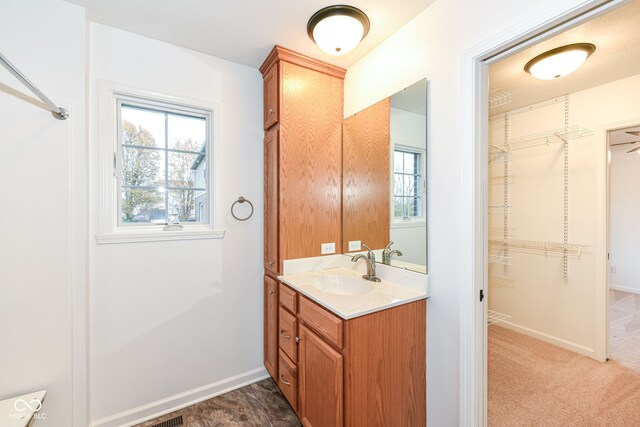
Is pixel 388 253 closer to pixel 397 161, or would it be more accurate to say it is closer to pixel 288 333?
pixel 397 161

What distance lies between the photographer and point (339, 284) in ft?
6.09

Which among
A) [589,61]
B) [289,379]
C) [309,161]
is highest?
[589,61]

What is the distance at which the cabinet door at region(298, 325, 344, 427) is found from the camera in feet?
4.09

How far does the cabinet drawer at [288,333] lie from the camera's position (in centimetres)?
166

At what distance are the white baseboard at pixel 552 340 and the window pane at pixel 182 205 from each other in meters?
3.51

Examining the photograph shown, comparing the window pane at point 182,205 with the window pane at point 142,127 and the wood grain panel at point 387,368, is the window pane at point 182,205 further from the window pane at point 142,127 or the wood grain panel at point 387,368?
the wood grain panel at point 387,368

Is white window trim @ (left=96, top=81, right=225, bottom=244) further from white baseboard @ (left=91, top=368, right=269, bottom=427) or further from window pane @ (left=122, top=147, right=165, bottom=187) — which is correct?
white baseboard @ (left=91, top=368, right=269, bottom=427)

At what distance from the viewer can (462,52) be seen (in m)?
1.31

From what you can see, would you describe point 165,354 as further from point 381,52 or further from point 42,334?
point 381,52

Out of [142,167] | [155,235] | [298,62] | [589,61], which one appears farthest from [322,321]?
[589,61]

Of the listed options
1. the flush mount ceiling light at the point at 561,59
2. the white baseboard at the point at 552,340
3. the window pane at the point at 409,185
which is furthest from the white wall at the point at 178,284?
the white baseboard at the point at 552,340

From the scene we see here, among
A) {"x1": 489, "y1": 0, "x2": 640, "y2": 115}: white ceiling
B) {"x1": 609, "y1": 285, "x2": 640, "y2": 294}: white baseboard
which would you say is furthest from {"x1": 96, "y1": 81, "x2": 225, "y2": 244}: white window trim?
{"x1": 609, "y1": 285, "x2": 640, "y2": 294}: white baseboard

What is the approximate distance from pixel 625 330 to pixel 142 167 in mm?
4980

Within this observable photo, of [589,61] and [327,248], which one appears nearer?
[589,61]
